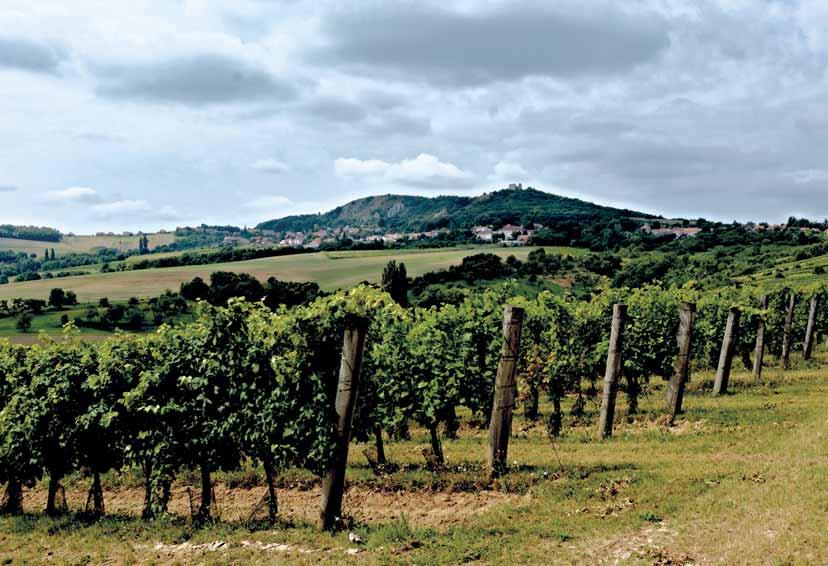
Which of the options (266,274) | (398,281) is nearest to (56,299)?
(266,274)

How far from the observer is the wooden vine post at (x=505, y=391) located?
10.6 meters

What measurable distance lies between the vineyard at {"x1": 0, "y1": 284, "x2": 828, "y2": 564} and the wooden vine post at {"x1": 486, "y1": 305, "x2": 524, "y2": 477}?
0.03 m

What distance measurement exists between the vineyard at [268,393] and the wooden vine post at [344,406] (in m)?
0.02

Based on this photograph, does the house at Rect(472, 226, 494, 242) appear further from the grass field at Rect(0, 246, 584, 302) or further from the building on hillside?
the grass field at Rect(0, 246, 584, 302)

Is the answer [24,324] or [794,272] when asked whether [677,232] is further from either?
[24,324]

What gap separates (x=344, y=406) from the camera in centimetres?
868

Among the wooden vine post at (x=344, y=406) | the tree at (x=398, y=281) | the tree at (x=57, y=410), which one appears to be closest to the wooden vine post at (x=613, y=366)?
the wooden vine post at (x=344, y=406)

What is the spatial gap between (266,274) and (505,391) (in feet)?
316

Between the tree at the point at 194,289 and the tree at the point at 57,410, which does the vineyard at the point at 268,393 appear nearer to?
the tree at the point at 57,410

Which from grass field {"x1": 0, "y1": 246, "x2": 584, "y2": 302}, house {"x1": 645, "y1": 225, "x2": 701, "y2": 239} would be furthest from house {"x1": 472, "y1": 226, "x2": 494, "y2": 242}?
grass field {"x1": 0, "y1": 246, "x2": 584, "y2": 302}

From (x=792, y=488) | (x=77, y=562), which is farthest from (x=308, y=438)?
(x=792, y=488)

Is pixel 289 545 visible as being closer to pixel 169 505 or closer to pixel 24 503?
pixel 169 505

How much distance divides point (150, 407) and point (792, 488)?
10535mm

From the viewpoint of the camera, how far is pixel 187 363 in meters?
10.4
